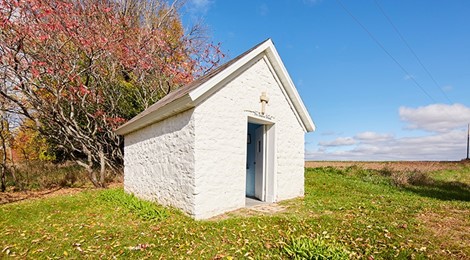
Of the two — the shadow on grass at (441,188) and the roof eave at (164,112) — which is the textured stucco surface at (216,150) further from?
the shadow on grass at (441,188)

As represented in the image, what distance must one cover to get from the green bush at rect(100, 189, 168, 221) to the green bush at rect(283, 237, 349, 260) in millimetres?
3496

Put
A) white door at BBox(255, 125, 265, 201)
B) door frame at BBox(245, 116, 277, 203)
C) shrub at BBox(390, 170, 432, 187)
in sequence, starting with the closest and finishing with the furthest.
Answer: door frame at BBox(245, 116, 277, 203) → white door at BBox(255, 125, 265, 201) → shrub at BBox(390, 170, 432, 187)

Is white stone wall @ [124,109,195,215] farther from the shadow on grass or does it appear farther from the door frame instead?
the shadow on grass

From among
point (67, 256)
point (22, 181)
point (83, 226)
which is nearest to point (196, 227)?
point (67, 256)

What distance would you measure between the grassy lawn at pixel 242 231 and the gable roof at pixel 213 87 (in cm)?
273

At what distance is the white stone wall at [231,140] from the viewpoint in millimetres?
6566

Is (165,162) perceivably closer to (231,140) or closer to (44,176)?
(231,140)

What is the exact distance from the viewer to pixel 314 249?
4398 mm

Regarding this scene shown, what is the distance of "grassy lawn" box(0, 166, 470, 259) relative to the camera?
4.60 meters

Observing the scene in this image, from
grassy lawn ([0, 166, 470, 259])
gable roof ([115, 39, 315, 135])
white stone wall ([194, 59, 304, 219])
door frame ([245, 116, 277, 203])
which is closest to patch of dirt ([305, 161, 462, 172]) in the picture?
grassy lawn ([0, 166, 470, 259])

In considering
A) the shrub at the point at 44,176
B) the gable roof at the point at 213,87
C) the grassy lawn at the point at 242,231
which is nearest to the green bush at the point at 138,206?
the grassy lawn at the point at 242,231

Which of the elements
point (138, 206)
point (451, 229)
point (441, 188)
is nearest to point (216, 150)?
point (138, 206)

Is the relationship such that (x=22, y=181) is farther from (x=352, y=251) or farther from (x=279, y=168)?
(x=352, y=251)

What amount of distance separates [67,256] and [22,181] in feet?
37.7
